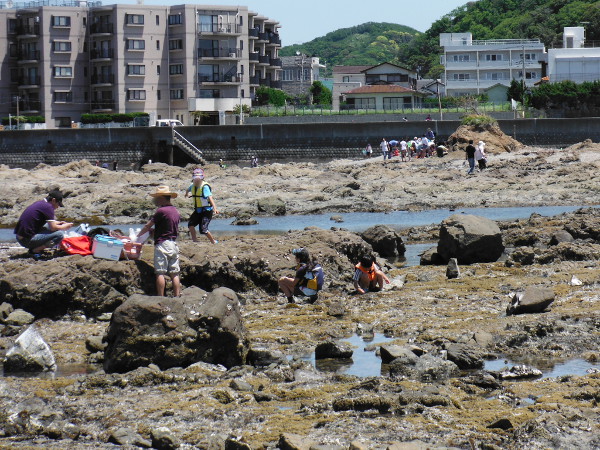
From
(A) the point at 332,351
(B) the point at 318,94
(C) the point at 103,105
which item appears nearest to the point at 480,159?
(A) the point at 332,351

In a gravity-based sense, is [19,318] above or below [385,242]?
below

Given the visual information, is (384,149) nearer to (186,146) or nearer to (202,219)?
(186,146)

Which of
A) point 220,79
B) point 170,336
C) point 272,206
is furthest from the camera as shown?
point 220,79

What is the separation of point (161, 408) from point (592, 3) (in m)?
111

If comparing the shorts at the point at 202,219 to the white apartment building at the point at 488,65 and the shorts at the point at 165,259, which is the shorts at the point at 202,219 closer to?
the shorts at the point at 165,259

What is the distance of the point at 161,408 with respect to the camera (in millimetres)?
10586

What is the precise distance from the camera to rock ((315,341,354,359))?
12.6m

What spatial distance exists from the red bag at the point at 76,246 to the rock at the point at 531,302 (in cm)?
654

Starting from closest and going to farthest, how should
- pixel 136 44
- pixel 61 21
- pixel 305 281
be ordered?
pixel 305 281, pixel 61 21, pixel 136 44

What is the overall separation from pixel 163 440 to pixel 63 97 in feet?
230

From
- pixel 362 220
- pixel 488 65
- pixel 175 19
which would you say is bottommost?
pixel 362 220

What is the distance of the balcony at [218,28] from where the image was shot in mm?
77125

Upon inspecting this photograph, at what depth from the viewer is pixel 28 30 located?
252 ft

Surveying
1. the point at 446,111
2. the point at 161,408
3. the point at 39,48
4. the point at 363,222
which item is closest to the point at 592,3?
the point at 446,111
